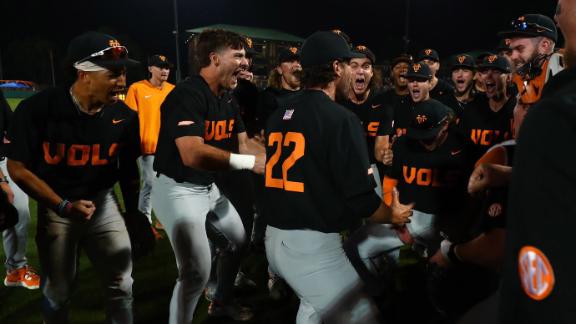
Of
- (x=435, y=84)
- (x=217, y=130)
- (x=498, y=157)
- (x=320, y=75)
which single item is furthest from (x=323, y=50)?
(x=435, y=84)

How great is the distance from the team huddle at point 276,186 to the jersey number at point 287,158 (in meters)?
0.01

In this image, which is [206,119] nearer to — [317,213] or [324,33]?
[324,33]

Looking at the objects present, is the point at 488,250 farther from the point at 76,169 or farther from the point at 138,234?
the point at 76,169

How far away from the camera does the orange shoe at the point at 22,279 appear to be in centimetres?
491

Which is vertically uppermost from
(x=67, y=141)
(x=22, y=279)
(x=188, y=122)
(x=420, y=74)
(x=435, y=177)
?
(x=420, y=74)

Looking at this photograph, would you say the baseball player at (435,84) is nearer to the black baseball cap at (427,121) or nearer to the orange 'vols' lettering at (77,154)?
the black baseball cap at (427,121)

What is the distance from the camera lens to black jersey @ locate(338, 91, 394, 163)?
601 cm

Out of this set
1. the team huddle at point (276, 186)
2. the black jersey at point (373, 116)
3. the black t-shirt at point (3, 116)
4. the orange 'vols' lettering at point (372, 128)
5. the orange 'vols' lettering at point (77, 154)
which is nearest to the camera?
the team huddle at point (276, 186)

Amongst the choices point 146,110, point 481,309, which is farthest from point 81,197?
point 146,110

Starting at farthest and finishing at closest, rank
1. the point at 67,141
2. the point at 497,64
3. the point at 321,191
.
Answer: the point at 497,64 < the point at 67,141 < the point at 321,191

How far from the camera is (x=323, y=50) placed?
278 cm

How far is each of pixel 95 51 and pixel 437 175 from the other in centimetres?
323

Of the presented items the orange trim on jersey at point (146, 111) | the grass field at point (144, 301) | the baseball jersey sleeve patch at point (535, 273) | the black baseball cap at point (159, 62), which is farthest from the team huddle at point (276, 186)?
the black baseball cap at point (159, 62)

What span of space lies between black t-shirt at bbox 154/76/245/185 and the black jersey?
2.59m
